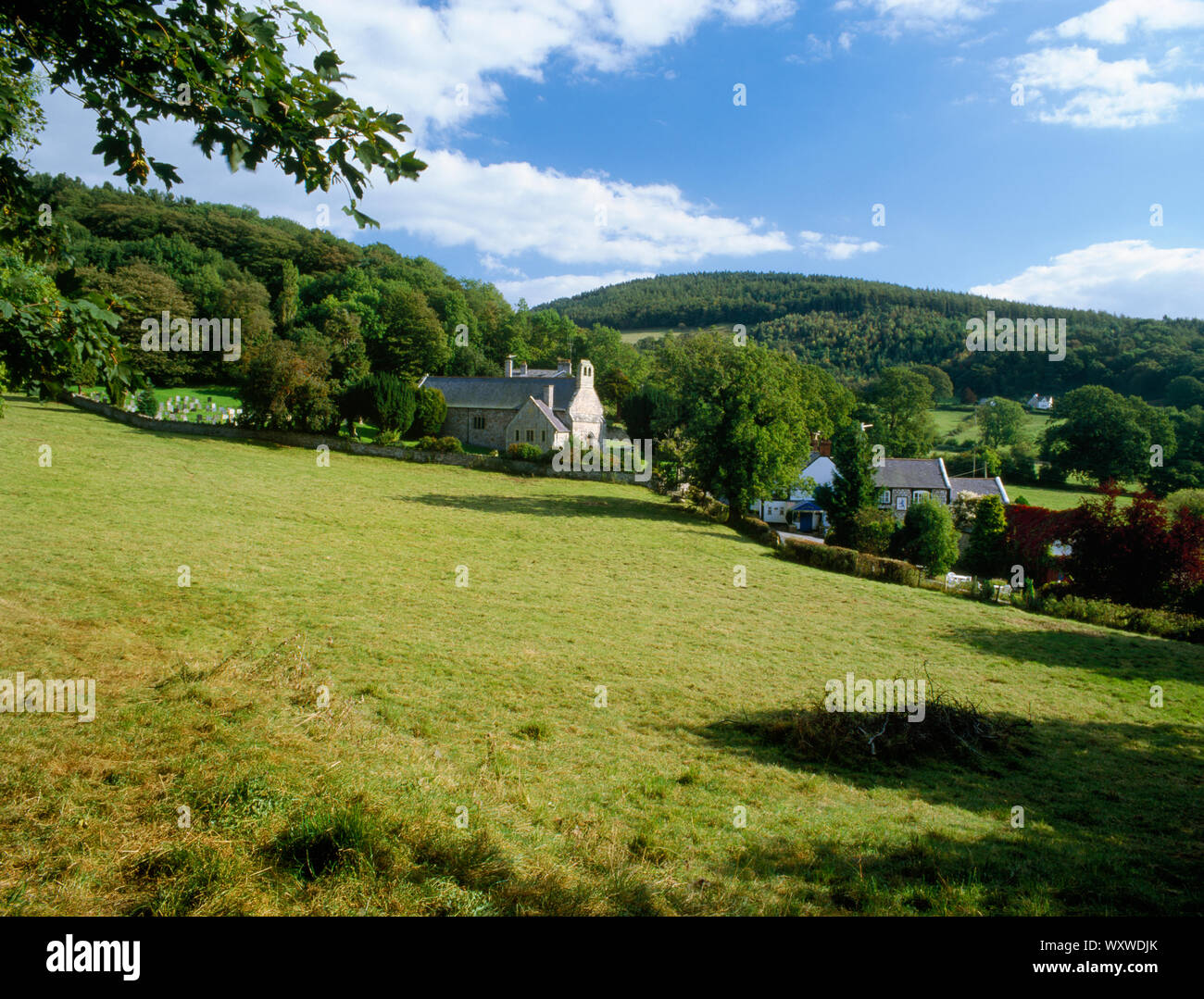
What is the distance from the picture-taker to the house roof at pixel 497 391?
58031mm

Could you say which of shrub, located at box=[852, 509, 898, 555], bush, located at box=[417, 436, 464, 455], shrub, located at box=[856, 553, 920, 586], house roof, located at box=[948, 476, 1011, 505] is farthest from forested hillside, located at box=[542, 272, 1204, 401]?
shrub, located at box=[856, 553, 920, 586]

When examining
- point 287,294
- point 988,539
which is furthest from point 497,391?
point 988,539

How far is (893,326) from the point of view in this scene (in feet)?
458

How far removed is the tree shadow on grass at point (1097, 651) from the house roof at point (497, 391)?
43.3 meters

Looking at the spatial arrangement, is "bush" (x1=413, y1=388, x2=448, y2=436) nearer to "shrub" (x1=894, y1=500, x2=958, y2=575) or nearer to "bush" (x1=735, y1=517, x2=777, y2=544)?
"bush" (x1=735, y1=517, x2=777, y2=544)

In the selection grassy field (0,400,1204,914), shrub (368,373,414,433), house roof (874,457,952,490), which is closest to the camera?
grassy field (0,400,1204,914)

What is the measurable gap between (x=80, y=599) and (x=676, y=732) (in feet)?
38.9

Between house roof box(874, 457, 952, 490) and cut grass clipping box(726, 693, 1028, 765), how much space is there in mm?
47410

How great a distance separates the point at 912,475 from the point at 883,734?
170 ft

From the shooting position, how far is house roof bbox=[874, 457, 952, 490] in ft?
182

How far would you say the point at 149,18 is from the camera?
4641 mm

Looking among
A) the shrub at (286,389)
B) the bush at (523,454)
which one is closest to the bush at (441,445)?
the bush at (523,454)

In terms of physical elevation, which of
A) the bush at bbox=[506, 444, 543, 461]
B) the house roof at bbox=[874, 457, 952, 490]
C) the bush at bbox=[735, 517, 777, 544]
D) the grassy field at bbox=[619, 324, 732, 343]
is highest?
the grassy field at bbox=[619, 324, 732, 343]

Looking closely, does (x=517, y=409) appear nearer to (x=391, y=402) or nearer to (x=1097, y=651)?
(x=391, y=402)
